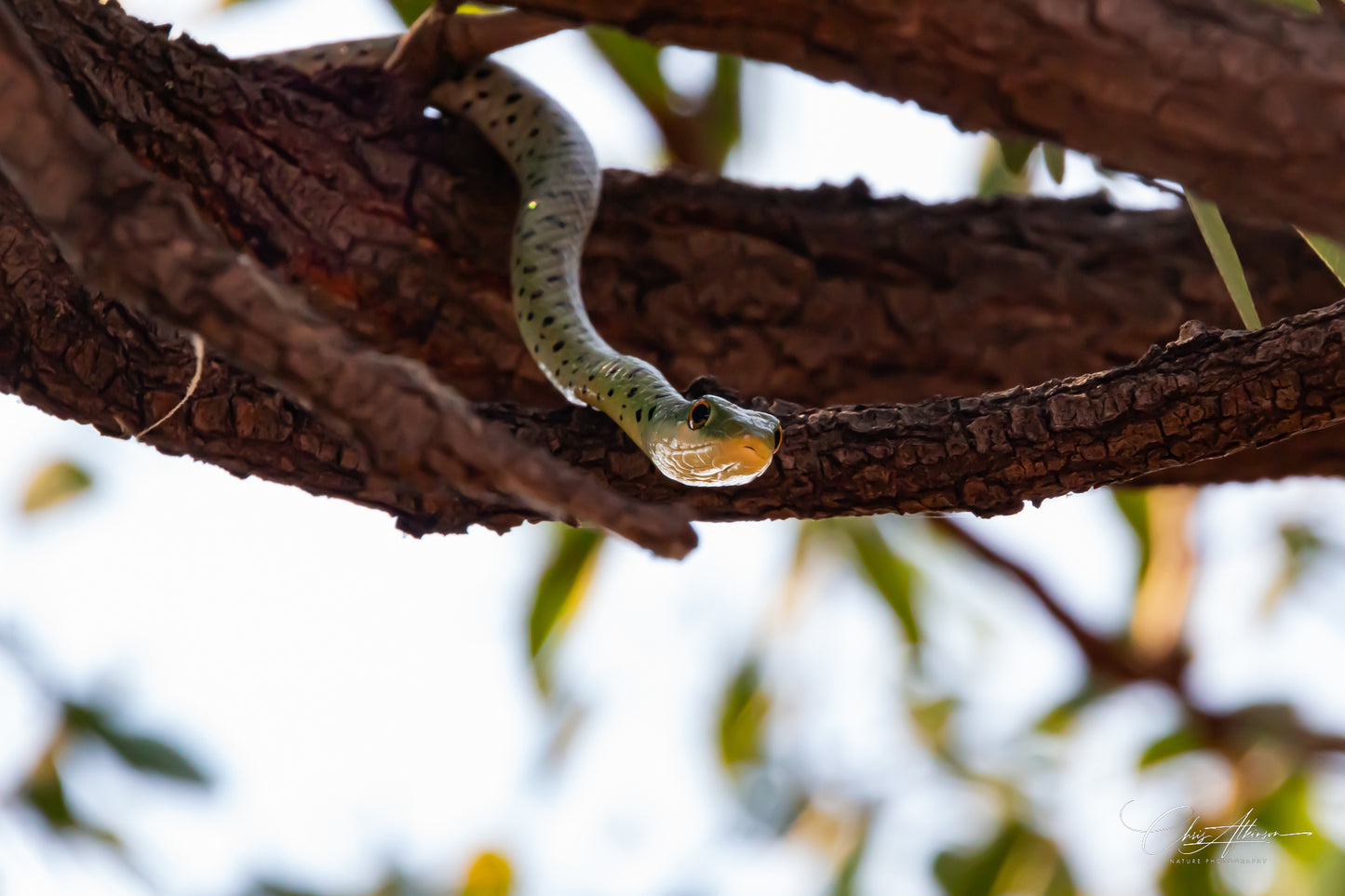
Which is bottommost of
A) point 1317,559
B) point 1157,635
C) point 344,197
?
point 344,197

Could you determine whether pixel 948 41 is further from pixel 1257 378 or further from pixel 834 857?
pixel 834 857

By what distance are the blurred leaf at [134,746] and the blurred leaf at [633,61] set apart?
2.29 m

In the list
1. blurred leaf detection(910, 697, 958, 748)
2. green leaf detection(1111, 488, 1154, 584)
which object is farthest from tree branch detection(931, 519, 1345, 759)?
blurred leaf detection(910, 697, 958, 748)

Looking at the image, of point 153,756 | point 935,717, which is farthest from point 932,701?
point 153,756

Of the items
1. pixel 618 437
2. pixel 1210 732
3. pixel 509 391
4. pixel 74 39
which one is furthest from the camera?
pixel 1210 732

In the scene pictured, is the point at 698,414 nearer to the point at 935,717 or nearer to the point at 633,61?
the point at 633,61

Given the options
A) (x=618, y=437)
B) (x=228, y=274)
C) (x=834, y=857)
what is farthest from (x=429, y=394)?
(x=834, y=857)

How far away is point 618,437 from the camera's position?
1890mm

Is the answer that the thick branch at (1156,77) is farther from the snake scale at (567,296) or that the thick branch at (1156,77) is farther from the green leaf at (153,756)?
the green leaf at (153,756)

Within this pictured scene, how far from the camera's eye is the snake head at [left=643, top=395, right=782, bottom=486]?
5.50 feet

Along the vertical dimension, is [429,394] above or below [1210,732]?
below

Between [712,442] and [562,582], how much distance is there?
7.07 feet

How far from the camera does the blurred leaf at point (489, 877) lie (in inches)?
163

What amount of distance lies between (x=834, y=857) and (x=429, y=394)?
346 centimetres
